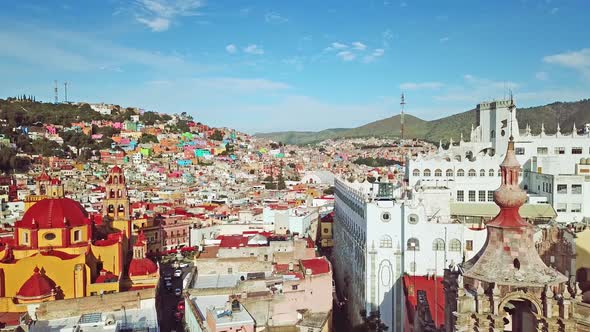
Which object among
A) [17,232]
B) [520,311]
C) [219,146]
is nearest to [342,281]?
[17,232]

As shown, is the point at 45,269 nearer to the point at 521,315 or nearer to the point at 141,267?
the point at 141,267

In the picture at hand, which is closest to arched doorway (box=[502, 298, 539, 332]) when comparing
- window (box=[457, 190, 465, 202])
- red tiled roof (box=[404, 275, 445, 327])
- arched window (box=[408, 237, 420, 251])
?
red tiled roof (box=[404, 275, 445, 327])

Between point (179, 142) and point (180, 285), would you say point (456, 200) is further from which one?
point (179, 142)

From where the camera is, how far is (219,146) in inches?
6033

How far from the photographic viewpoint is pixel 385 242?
25078mm

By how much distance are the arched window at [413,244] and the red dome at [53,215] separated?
1884 cm

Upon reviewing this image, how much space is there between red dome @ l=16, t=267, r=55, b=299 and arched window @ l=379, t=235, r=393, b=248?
1659 cm

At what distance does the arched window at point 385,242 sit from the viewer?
2508cm

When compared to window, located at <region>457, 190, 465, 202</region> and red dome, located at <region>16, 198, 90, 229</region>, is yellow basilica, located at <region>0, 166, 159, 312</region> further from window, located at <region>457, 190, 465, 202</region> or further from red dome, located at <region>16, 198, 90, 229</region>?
window, located at <region>457, 190, 465, 202</region>

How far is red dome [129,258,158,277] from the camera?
100 feet

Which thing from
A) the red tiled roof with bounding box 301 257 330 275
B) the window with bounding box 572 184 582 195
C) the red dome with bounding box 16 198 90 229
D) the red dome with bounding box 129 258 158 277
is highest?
the window with bounding box 572 184 582 195

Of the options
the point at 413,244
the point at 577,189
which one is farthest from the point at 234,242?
the point at 577,189

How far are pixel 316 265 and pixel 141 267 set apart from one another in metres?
10.9

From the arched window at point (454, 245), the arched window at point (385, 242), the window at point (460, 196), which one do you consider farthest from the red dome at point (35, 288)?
the window at point (460, 196)
